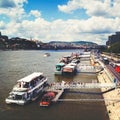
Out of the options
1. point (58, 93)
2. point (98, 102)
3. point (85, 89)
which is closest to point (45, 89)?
point (58, 93)

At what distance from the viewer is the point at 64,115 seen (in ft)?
157

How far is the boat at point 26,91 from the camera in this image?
53750mm

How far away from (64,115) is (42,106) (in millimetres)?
5841

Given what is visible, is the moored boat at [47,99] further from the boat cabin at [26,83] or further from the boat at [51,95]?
the boat cabin at [26,83]

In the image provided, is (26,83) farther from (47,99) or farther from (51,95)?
(47,99)

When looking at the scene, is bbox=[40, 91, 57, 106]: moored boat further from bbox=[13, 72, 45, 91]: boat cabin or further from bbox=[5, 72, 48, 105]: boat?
bbox=[13, 72, 45, 91]: boat cabin

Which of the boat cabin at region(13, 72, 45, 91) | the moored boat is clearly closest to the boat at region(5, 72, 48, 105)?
the boat cabin at region(13, 72, 45, 91)

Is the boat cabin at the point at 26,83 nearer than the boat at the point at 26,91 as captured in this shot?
No

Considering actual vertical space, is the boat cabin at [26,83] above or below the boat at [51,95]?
above

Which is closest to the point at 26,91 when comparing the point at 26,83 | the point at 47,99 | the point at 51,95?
the point at 26,83

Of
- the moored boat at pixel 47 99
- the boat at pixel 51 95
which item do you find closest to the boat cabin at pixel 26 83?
the boat at pixel 51 95

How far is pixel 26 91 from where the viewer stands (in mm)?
54875

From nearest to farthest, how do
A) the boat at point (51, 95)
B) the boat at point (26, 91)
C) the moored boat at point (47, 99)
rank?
the moored boat at point (47, 99) < the boat at point (51, 95) < the boat at point (26, 91)

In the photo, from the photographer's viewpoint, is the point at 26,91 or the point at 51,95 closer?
the point at 26,91
